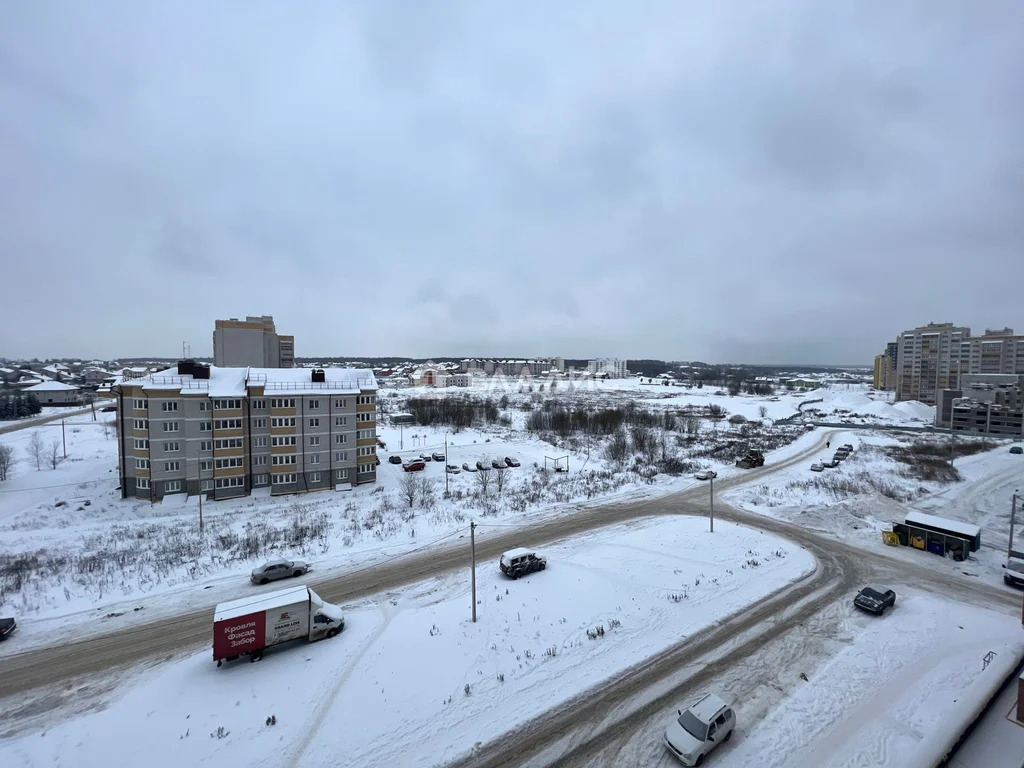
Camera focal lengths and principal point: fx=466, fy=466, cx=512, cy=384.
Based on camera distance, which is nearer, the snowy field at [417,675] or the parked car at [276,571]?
the snowy field at [417,675]

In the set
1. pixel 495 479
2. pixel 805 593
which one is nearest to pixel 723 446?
pixel 495 479

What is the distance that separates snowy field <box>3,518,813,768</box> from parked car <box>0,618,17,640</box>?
19.6ft

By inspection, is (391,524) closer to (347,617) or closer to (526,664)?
(347,617)

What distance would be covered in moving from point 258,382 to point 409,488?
41.1 feet

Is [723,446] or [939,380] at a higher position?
[939,380]

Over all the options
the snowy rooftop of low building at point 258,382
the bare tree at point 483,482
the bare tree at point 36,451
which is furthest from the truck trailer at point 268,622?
the bare tree at point 36,451

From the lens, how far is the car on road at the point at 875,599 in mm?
15969

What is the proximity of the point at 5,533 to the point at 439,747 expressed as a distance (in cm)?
2925

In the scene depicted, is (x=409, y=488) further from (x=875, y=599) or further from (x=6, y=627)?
(x=875, y=599)

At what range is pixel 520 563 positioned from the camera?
62.0 feet

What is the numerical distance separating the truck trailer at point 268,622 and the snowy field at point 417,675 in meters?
0.46

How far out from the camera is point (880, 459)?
45344 millimetres

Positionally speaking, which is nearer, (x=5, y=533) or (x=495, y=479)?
(x=5, y=533)

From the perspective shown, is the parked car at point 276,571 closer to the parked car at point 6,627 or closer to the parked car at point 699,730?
the parked car at point 6,627
